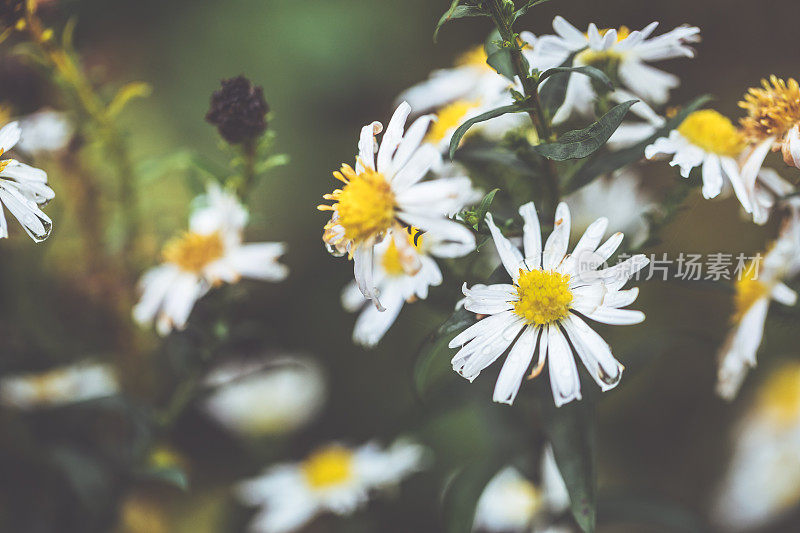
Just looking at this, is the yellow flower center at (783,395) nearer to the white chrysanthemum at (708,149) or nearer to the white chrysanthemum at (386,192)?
the white chrysanthemum at (708,149)

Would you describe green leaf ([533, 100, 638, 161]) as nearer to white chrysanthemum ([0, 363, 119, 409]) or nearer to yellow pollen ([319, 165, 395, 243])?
yellow pollen ([319, 165, 395, 243])

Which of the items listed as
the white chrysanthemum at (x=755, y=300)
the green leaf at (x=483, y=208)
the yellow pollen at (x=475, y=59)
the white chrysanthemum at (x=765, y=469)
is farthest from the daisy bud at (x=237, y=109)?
the white chrysanthemum at (x=765, y=469)

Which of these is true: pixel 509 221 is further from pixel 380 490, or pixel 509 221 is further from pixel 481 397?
pixel 380 490

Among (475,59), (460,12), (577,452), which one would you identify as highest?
(475,59)

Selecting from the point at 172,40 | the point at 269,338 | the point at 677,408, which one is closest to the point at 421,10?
the point at 172,40

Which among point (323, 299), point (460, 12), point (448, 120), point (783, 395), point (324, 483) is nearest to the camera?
point (460, 12)

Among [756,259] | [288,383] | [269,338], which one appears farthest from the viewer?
[288,383]

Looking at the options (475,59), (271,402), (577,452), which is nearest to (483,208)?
(577,452)

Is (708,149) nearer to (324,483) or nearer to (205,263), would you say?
(205,263)
